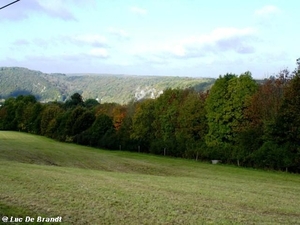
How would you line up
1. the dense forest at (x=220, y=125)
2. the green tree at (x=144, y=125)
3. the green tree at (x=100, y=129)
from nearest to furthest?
the dense forest at (x=220, y=125) → the green tree at (x=144, y=125) → the green tree at (x=100, y=129)

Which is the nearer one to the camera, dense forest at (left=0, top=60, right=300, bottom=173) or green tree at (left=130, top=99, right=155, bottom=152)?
dense forest at (left=0, top=60, right=300, bottom=173)

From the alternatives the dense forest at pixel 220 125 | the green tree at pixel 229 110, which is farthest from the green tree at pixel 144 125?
the green tree at pixel 229 110

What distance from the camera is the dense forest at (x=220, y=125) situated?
4600 centimetres

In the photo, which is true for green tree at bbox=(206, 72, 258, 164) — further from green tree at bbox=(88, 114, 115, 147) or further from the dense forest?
green tree at bbox=(88, 114, 115, 147)

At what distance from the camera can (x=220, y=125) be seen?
56219mm

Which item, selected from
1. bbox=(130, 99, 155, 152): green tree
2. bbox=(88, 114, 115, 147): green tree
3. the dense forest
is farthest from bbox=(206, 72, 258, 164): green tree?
bbox=(88, 114, 115, 147): green tree

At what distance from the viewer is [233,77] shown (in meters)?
57.0

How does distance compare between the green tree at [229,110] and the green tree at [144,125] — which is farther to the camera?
the green tree at [144,125]

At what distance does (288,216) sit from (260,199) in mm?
4470

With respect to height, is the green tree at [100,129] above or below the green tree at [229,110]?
below

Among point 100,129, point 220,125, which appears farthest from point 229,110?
point 100,129

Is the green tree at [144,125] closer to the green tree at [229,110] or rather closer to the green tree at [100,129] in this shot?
the green tree at [100,129]

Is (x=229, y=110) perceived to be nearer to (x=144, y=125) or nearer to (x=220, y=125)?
(x=220, y=125)

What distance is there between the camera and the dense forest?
46000 mm
